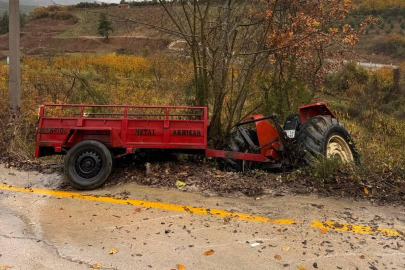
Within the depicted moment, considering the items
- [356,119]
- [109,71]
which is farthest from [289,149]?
[109,71]

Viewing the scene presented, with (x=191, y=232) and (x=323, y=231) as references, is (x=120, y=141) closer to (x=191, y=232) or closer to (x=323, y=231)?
(x=191, y=232)

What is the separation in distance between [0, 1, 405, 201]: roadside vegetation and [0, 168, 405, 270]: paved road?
0.84m

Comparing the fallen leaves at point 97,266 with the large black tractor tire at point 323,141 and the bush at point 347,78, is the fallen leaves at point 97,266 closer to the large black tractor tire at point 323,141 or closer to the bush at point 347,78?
the large black tractor tire at point 323,141

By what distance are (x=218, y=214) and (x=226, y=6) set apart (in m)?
4.42

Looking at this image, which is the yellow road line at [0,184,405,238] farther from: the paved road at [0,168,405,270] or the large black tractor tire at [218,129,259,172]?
the large black tractor tire at [218,129,259,172]

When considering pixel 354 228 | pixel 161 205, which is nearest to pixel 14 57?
pixel 161 205

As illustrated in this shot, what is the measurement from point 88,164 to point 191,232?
2267 millimetres

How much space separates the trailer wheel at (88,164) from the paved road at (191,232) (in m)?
0.23

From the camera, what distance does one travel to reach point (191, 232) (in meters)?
3.96

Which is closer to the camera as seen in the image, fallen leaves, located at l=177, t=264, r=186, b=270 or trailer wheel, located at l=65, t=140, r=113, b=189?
fallen leaves, located at l=177, t=264, r=186, b=270

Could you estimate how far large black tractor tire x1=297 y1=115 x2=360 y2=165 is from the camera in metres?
5.64

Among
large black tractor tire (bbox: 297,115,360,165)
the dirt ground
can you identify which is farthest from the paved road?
the dirt ground

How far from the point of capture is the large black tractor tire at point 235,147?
250 inches

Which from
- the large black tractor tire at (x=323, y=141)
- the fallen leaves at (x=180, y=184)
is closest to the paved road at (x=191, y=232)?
the fallen leaves at (x=180, y=184)
